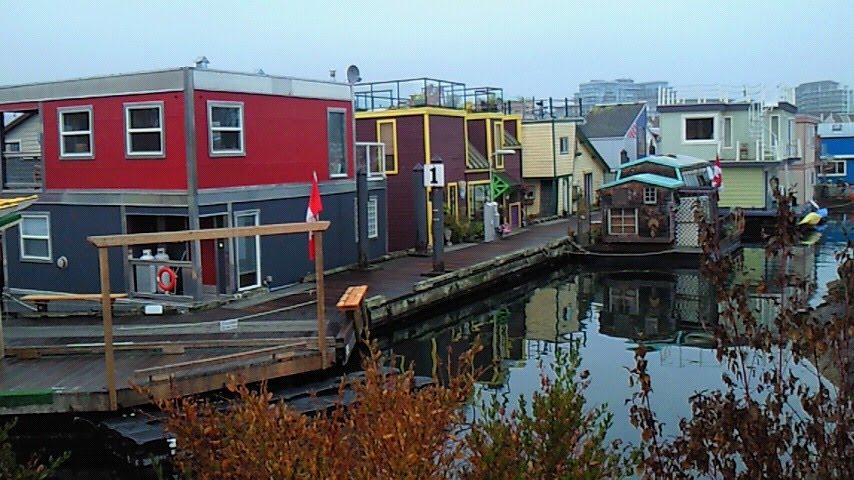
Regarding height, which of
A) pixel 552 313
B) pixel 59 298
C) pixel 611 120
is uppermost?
pixel 611 120

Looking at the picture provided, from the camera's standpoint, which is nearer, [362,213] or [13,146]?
[13,146]

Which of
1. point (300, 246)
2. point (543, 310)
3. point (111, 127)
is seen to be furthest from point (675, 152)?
point (111, 127)

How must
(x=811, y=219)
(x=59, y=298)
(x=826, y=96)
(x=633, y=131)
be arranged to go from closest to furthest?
1. (x=59, y=298)
2. (x=811, y=219)
3. (x=633, y=131)
4. (x=826, y=96)

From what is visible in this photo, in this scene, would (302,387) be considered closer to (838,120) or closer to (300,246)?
(300,246)

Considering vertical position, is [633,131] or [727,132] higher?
[633,131]

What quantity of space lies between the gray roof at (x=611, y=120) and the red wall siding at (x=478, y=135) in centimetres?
1641

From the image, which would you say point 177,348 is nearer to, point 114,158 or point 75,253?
point 114,158

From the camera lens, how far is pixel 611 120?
53969mm

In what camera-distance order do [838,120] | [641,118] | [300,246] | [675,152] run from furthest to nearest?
[838,120] < [641,118] < [675,152] < [300,246]

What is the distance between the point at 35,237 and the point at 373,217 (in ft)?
29.7

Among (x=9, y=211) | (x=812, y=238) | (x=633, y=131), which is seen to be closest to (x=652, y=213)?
(x=812, y=238)

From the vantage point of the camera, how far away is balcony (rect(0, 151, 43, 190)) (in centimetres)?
2273

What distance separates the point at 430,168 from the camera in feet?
86.6

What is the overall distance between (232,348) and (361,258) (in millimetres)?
10132
